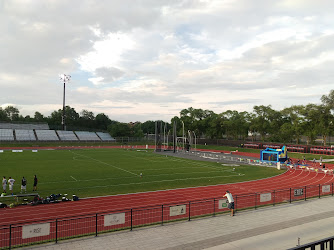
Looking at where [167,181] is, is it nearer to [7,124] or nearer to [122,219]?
[122,219]

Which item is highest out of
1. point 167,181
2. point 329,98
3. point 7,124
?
point 329,98

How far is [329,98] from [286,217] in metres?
70.2

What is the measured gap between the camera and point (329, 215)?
15.4m

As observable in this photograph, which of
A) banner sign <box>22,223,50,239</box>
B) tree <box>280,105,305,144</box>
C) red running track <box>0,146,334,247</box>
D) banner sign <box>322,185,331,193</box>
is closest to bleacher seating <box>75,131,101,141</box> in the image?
tree <box>280,105,305,144</box>

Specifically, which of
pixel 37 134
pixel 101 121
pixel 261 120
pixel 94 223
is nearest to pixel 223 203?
pixel 94 223

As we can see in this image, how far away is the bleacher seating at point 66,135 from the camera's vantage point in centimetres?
10226

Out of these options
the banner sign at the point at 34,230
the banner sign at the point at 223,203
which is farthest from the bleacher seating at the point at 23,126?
the banner sign at the point at 223,203

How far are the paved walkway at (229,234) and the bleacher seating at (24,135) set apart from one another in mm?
93138

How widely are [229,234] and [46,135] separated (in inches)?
4024

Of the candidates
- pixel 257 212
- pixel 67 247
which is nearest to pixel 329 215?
pixel 257 212

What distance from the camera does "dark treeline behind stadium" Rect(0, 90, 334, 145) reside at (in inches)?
2837

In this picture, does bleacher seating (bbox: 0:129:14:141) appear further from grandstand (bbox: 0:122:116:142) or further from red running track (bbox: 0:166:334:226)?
red running track (bbox: 0:166:334:226)

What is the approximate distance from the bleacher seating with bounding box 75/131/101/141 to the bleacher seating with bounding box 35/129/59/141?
9.80 meters

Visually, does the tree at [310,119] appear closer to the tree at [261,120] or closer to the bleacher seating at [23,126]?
the tree at [261,120]
